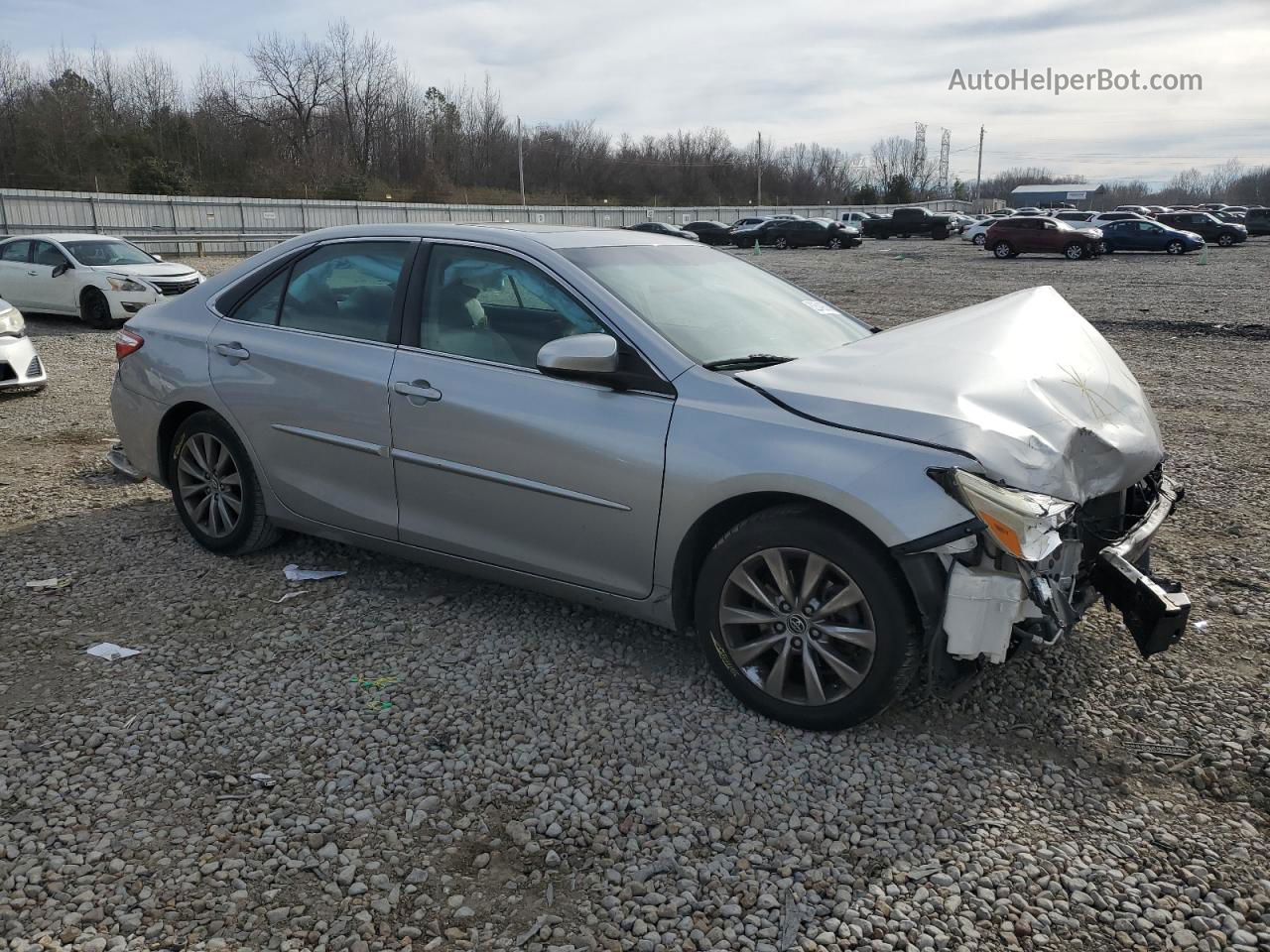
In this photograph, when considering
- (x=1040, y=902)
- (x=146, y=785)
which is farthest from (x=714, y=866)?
(x=146, y=785)

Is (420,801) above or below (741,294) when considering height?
Result: below

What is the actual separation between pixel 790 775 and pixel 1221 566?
3.08 metres

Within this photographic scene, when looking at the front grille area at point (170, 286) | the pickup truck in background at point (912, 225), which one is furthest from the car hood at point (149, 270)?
the pickup truck in background at point (912, 225)

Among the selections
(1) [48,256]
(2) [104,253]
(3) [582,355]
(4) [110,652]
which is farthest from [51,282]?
(3) [582,355]

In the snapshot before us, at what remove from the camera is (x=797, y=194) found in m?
112

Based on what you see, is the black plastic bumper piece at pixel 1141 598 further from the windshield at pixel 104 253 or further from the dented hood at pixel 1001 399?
the windshield at pixel 104 253

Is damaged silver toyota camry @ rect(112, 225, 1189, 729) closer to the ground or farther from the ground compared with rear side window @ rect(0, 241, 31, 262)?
closer to the ground

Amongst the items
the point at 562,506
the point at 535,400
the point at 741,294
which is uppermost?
the point at 741,294

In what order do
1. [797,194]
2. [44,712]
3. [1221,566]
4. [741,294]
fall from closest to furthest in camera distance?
[44,712], [741,294], [1221,566], [797,194]

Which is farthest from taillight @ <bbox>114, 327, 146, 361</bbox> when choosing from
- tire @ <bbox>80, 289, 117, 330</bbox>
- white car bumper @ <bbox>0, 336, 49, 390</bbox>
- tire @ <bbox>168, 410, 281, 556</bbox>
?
tire @ <bbox>80, 289, 117, 330</bbox>

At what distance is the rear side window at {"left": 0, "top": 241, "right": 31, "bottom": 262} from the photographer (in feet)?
51.8

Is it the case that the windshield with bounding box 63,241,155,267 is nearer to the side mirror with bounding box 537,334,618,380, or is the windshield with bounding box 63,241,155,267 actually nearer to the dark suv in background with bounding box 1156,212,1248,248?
the side mirror with bounding box 537,334,618,380

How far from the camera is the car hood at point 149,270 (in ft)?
50.0

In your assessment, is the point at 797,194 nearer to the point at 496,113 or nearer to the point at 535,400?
the point at 496,113
